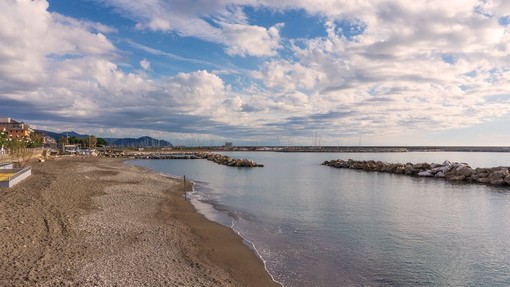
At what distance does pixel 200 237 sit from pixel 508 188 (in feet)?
145

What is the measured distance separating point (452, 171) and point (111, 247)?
57.0m

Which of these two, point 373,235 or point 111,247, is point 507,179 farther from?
point 111,247

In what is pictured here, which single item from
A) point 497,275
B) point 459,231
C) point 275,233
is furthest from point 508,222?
point 275,233

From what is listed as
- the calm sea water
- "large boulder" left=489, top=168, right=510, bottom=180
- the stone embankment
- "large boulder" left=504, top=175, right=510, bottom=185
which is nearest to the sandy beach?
the calm sea water

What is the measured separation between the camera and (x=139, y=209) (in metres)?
23.8

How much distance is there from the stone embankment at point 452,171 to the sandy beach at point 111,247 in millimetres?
45082

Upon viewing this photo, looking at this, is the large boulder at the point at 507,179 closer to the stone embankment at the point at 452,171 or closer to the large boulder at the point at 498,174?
the stone embankment at the point at 452,171

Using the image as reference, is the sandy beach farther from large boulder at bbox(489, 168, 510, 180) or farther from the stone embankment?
large boulder at bbox(489, 168, 510, 180)

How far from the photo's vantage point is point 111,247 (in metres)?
14.2

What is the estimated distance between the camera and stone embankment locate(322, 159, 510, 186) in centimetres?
4900

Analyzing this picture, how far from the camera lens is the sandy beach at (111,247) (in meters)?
11.0

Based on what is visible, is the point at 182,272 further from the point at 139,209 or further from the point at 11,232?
the point at 139,209

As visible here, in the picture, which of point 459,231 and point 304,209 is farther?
point 304,209

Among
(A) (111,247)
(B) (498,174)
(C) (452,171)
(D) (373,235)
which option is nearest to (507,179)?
(B) (498,174)
